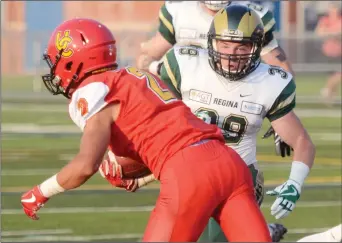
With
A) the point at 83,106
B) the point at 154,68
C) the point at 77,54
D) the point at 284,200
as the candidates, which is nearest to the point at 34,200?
the point at 83,106

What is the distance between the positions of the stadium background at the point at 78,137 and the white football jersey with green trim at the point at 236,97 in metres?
2.01

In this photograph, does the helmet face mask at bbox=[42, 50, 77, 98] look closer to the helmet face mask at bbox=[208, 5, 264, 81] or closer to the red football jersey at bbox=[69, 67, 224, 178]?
the red football jersey at bbox=[69, 67, 224, 178]

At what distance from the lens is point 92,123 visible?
13.6 ft

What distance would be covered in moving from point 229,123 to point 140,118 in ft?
2.96

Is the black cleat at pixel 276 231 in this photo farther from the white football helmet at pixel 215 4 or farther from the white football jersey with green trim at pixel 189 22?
the white football helmet at pixel 215 4

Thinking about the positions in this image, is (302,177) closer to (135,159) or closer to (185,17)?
(135,159)

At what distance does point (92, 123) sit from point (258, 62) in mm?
1188

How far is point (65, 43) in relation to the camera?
441 centimetres

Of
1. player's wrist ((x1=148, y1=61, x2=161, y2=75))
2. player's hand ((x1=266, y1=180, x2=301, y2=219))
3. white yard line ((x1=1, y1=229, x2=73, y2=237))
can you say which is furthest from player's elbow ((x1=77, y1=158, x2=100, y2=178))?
white yard line ((x1=1, y1=229, x2=73, y2=237))

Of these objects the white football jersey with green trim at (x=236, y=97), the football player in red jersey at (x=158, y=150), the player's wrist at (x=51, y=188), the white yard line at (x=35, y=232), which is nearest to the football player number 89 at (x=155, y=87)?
the football player in red jersey at (x=158, y=150)

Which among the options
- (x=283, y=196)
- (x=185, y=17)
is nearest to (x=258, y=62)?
(x=283, y=196)

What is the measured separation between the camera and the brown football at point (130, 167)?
4598 mm

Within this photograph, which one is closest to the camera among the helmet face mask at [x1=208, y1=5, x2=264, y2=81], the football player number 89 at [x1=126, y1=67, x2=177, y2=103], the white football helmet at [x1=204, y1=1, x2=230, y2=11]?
the football player number 89 at [x1=126, y1=67, x2=177, y2=103]

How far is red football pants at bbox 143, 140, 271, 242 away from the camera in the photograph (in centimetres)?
407
